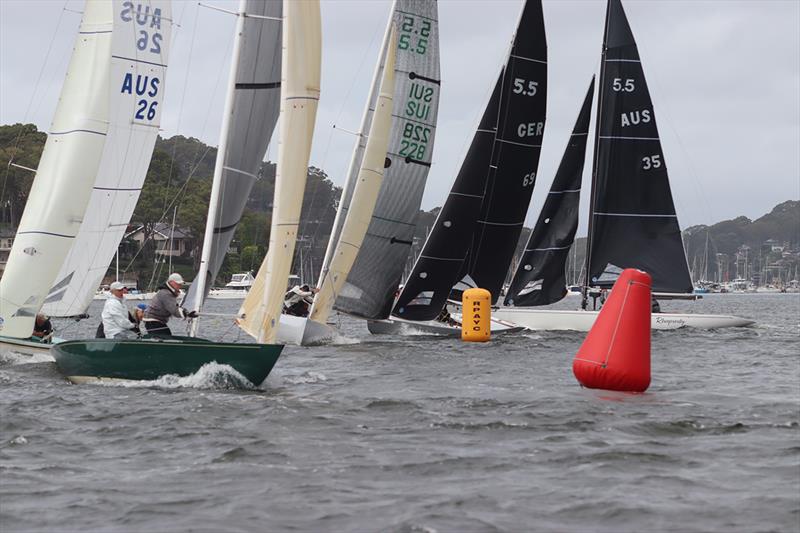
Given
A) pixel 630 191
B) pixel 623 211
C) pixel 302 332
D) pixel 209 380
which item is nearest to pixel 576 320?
pixel 623 211

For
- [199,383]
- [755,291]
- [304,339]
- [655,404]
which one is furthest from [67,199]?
[755,291]

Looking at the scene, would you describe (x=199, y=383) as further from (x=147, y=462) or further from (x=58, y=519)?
(x=58, y=519)

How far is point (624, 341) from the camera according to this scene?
1302 cm

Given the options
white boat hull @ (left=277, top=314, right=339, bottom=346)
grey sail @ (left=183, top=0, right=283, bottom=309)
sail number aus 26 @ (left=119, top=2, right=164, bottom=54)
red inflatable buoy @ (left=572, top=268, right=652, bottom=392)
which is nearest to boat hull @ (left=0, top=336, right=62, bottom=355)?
grey sail @ (left=183, top=0, right=283, bottom=309)

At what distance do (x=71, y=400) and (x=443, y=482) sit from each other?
595 centimetres

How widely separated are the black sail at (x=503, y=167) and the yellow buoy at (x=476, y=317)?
207 centimetres

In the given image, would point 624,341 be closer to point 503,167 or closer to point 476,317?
point 476,317

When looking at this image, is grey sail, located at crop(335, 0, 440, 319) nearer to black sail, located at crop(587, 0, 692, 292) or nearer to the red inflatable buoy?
black sail, located at crop(587, 0, 692, 292)

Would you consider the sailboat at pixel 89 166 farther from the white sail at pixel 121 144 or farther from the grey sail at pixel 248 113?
the grey sail at pixel 248 113

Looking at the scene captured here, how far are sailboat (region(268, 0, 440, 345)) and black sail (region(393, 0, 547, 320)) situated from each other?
1.68 metres

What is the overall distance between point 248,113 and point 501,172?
13.8 m

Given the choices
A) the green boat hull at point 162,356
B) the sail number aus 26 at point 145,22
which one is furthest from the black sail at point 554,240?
the green boat hull at point 162,356

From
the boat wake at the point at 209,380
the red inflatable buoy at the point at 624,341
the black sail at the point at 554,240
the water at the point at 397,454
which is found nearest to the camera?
the water at the point at 397,454

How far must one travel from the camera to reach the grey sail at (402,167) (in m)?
24.9
